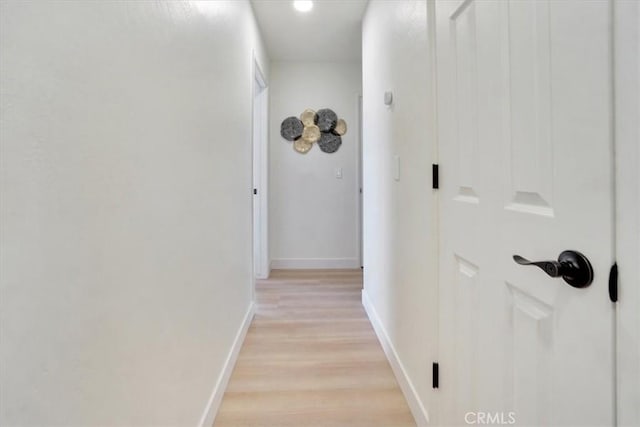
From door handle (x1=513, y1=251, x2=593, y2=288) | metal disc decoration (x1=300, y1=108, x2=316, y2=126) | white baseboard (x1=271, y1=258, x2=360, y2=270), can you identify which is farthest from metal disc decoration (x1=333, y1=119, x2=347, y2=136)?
door handle (x1=513, y1=251, x2=593, y2=288)

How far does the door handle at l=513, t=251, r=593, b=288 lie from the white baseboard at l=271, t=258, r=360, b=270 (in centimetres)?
342

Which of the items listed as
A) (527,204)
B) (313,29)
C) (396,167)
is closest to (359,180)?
(313,29)

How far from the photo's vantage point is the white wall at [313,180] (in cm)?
388

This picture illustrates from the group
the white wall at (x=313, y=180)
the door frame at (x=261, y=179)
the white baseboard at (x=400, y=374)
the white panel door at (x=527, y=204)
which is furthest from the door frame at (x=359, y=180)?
the white panel door at (x=527, y=204)

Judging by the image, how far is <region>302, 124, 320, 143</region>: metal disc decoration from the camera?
12.7 feet

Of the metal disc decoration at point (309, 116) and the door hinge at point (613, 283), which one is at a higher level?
the metal disc decoration at point (309, 116)

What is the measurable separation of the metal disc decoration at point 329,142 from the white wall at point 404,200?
4.69 ft

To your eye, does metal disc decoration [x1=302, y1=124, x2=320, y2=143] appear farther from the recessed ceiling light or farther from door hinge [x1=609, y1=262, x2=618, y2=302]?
door hinge [x1=609, y1=262, x2=618, y2=302]

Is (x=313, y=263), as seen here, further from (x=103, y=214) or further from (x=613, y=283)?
(x=613, y=283)

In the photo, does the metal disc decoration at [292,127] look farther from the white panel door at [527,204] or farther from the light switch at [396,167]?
the white panel door at [527,204]

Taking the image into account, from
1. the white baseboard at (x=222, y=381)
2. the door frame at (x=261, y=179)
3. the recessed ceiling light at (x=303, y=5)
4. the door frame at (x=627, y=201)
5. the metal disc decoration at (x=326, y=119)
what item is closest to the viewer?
the door frame at (x=627, y=201)

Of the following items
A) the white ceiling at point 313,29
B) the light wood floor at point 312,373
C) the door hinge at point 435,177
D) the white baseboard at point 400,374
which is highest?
the white ceiling at point 313,29

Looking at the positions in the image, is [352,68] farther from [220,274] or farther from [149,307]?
[149,307]

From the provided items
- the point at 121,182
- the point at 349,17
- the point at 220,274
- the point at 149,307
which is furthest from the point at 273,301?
the point at 349,17
